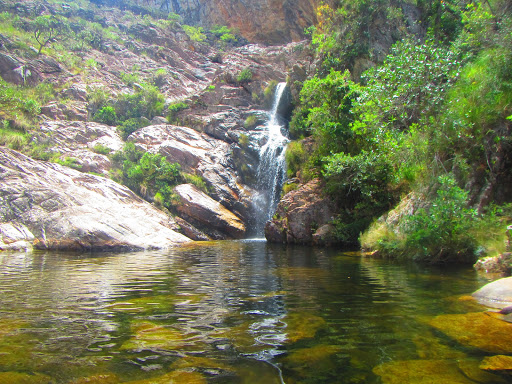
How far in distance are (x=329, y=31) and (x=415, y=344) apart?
103ft

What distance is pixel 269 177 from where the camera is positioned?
29438 mm

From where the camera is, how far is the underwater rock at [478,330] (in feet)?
11.2

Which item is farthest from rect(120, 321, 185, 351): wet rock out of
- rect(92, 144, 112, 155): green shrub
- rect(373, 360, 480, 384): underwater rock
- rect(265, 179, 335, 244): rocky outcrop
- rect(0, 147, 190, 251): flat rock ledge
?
rect(92, 144, 112, 155): green shrub

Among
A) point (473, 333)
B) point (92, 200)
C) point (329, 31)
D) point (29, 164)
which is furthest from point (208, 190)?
point (473, 333)

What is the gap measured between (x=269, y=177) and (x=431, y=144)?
18.3 meters

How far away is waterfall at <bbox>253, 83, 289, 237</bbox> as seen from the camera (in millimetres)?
28141

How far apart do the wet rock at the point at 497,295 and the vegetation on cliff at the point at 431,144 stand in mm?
3972

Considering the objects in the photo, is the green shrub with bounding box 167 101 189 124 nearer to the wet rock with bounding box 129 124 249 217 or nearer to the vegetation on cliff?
the wet rock with bounding box 129 124 249 217

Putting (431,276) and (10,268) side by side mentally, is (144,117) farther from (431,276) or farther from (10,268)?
(431,276)

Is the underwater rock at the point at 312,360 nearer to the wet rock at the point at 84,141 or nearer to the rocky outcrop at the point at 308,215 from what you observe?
the rocky outcrop at the point at 308,215

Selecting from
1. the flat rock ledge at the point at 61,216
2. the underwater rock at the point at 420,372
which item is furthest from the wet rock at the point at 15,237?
the underwater rock at the point at 420,372

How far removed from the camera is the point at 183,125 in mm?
37312

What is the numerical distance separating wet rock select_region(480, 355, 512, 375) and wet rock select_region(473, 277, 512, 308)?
2176 mm

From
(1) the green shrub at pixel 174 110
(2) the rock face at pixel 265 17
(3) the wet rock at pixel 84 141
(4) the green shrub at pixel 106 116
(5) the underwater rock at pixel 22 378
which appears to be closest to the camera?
(5) the underwater rock at pixel 22 378
